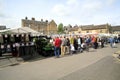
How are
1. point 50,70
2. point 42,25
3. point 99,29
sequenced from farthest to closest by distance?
point 42,25
point 99,29
point 50,70

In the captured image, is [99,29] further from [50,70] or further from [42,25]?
[50,70]

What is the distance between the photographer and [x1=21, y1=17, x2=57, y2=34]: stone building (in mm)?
91062

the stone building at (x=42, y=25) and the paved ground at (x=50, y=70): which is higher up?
the stone building at (x=42, y=25)

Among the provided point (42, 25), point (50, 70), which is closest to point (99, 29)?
point (42, 25)

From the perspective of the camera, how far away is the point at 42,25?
99.9 metres

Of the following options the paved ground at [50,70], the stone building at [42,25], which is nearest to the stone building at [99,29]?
the stone building at [42,25]

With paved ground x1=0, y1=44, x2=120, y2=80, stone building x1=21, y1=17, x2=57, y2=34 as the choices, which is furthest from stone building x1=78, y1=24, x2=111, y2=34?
paved ground x1=0, y1=44, x2=120, y2=80

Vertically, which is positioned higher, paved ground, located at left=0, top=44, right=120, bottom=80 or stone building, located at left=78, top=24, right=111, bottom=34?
stone building, located at left=78, top=24, right=111, bottom=34

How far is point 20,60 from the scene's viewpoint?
46.5 feet

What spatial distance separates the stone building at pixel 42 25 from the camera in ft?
299

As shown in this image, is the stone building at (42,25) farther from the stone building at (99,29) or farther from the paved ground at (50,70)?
the paved ground at (50,70)

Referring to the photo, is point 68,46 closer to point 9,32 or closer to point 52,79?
point 9,32

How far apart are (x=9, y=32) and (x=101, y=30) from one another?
87357 millimetres

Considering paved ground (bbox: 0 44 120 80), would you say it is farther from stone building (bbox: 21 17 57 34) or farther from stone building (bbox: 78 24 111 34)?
stone building (bbox: 78 24 111 34)
